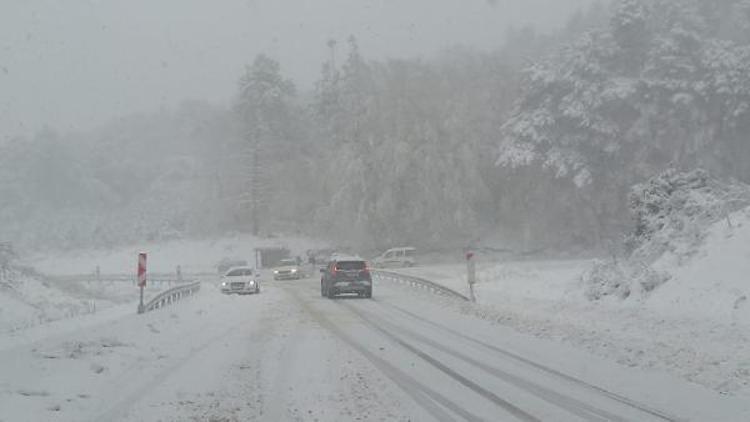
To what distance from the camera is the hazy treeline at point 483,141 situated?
166ft

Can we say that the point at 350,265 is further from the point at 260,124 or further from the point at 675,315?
the point at 260,124

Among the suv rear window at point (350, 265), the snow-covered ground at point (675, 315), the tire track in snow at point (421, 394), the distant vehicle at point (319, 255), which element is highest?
Answer: the distant vehicle at point (319, 255)

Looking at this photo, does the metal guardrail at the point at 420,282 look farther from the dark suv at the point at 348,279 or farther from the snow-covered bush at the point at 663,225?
the snow-covered bush at the point at 663,225

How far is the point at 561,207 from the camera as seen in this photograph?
181ft

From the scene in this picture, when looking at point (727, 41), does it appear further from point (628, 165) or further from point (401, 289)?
point (401, 289)

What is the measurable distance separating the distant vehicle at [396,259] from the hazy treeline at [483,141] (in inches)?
107

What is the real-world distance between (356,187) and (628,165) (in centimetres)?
2100

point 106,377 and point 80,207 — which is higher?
point 80,207

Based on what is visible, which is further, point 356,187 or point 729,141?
point 356,187

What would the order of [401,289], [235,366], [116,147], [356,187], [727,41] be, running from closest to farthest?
[235,366]
[401,289]
[727,41]
[356,187]
[116,147]

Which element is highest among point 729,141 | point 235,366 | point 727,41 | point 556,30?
point 556,30

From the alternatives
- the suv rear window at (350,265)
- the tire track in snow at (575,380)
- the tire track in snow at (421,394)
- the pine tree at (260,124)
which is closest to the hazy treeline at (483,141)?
the pine tree at (260,124)

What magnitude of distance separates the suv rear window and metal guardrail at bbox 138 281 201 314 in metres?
6.37

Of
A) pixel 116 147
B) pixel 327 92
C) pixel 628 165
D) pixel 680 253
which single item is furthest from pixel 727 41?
pixel 116 147
